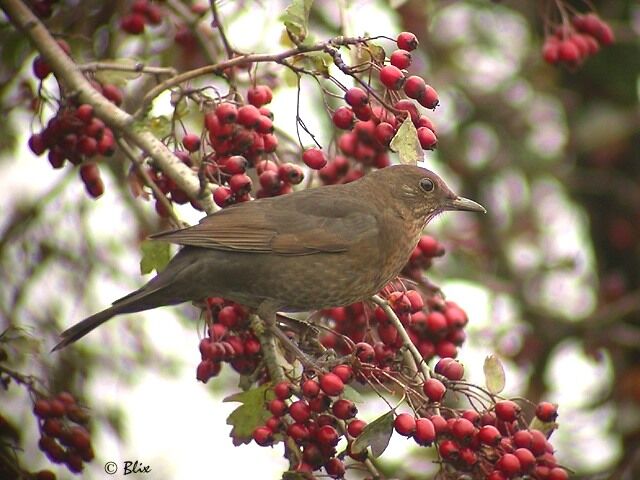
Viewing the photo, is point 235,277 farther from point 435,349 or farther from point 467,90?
point 467,90

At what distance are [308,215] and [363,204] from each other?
243mm

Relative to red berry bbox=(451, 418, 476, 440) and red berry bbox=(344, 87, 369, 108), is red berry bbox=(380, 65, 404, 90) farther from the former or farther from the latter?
red berry bbox=(451, 418, 476, 440)

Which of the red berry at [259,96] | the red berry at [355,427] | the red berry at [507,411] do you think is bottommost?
the red berry at [355,427]

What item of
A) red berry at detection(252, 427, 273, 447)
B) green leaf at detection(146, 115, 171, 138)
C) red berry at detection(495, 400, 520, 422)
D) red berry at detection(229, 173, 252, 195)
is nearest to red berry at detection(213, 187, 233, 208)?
red berry at detection(229, 173, 252, 195)

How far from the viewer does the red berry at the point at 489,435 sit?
10.2ft

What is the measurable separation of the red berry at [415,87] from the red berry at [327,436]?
1088mm

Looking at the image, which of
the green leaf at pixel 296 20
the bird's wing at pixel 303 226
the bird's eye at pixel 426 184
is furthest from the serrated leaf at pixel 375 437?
the bird's eye at pixel 426 184

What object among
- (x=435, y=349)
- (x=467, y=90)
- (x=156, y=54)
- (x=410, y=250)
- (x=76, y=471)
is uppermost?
(x=467, y=90)

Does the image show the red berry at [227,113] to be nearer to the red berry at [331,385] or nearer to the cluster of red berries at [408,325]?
the cluster of red berries at [408,325]

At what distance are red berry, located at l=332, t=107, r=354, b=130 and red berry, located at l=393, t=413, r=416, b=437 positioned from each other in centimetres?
100

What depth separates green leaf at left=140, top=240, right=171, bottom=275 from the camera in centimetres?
385

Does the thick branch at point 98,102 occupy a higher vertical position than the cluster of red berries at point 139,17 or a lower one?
lower

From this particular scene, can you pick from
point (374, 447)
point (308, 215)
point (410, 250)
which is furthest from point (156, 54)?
point (374, 447)

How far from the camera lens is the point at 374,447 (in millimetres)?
3074
